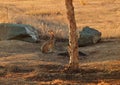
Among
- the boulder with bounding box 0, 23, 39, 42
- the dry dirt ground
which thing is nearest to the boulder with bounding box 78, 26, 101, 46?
the dry dirt ground

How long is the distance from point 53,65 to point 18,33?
4922mm

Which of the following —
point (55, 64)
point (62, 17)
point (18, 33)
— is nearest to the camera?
point (55, 64)

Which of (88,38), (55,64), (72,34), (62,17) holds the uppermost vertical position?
(72,34)

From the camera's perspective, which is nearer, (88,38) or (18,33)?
(88,38)

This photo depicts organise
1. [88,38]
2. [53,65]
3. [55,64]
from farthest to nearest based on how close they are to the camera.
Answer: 1. [88,38]
2. [55,64]
3. [53,65]

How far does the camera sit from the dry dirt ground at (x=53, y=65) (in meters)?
10.6

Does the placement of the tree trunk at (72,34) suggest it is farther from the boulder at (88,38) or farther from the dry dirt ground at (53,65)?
the boulder at (88,38)

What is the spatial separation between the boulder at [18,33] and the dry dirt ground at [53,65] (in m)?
0.63

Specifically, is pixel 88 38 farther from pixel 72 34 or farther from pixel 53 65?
pixel 72 34

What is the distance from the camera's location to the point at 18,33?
17.1m

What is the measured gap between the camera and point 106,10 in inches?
1259

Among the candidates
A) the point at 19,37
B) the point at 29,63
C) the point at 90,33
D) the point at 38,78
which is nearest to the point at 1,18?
the point at 19,37

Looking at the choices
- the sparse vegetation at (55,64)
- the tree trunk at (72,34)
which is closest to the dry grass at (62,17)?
the sparse vegetation at (55,64)

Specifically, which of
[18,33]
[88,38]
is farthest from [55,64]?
[18,33]
